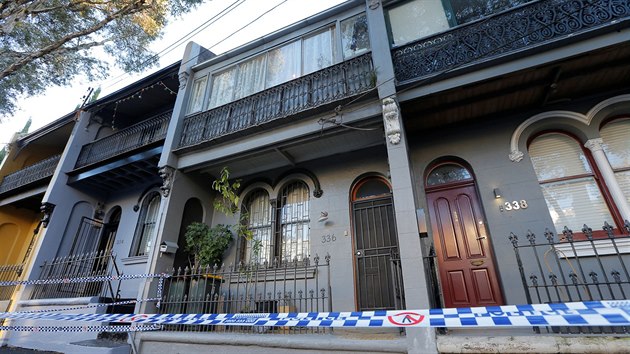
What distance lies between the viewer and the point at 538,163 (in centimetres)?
572

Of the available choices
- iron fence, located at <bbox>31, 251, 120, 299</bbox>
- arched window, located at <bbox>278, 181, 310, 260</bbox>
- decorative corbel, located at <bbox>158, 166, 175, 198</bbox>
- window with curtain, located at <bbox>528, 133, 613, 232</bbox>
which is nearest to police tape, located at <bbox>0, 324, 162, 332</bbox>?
iron fence, located at <bbox>31, 251, 120, 299</bbox>

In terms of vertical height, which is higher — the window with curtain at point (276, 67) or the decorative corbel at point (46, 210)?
the window with curtain at point (276, 67)

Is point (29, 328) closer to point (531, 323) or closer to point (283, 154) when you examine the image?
point (283, 154)

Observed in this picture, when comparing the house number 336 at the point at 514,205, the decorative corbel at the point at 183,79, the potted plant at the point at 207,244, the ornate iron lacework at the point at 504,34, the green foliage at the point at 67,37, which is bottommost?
the potted plant at the point at 207,244

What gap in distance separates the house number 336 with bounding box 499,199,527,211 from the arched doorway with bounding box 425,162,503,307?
0.40m

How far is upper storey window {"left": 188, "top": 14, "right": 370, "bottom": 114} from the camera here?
6.89 metres

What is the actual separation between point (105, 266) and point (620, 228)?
12.8m

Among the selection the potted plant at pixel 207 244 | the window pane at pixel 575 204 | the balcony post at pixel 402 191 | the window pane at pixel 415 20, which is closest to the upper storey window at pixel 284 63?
the window pane at pixel 415 20

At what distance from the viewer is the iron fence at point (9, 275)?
346 inches

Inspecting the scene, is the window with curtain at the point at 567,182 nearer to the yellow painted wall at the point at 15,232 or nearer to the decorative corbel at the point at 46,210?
the decorative corbel at the point at 46,210

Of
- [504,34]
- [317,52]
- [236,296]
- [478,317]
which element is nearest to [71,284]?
[236,296]

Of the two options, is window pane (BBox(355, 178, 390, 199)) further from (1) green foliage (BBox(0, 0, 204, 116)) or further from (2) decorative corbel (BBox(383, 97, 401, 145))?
(1) green foliage (BBox(0, 0, 204, 116))

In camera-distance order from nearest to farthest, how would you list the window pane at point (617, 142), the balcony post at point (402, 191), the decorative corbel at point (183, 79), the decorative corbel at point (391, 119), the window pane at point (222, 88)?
the balcony post at point (402, 191), the decorative corbel at point (391, 119), the window pane at point (617, 142), the window pane at point (222, 88), the decorative corbel at point (183, 79)

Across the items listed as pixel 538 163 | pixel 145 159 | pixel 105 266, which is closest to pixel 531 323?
pixel 538 163
